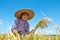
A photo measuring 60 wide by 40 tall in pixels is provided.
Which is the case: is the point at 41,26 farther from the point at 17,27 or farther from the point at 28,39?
the point at 17,27

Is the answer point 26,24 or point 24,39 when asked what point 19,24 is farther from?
point 24,39

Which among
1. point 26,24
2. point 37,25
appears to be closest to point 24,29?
point 26,24

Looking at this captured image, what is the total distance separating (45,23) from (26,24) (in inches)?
99.1

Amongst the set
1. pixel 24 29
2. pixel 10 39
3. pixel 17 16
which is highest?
pixel 17 16

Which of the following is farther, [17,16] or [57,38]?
[17,16]

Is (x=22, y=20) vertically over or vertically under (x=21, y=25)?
over

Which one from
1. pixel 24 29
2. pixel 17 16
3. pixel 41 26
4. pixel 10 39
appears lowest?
pixel 10 39

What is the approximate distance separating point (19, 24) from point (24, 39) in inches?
112

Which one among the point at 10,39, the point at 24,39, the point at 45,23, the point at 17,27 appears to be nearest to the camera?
the point at 10,39

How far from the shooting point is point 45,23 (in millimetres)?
3109

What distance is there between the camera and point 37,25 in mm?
3346

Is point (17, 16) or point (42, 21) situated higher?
point (17, 16)

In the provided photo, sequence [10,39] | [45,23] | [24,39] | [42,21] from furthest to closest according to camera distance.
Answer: [42,21]
[45,23]
[24,39]
[10,39]

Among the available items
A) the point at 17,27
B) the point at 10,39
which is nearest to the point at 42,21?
the point at 10,39
